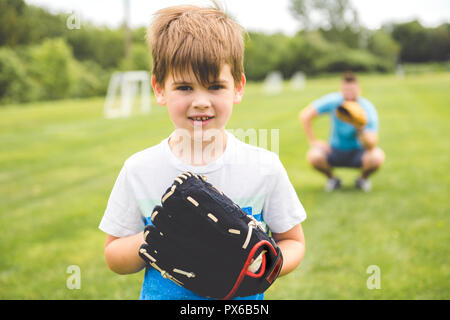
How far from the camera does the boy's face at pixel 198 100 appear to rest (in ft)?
5.33

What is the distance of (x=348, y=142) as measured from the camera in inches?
261

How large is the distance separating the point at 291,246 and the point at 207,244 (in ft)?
1.38

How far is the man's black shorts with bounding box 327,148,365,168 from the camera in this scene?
664 cm

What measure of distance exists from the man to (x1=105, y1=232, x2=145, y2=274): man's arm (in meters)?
5.09

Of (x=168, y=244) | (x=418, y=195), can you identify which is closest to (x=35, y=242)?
(x=168, y=244)

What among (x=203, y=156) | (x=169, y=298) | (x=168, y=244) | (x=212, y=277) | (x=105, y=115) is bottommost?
(x=105, y=115)

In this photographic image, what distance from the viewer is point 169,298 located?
5.85 feet

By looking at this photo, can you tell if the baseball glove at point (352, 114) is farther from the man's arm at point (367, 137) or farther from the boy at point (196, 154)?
the boy at point (196, 154)

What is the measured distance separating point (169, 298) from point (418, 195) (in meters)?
5.42

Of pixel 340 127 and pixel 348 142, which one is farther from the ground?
pixel 340 127

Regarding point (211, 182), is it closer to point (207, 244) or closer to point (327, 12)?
point (207, 244)
